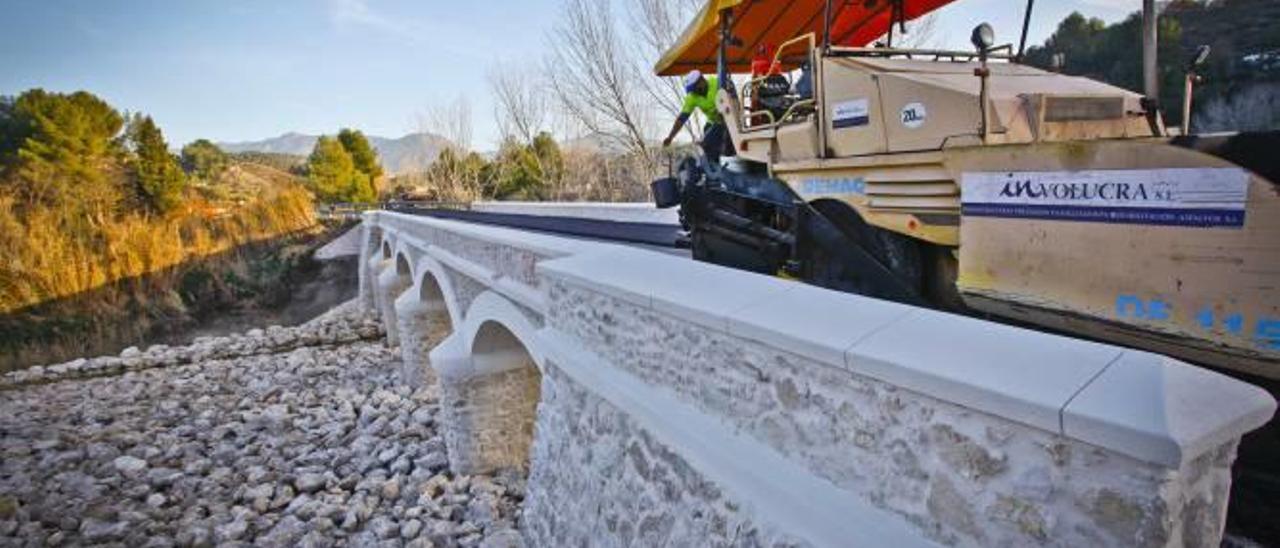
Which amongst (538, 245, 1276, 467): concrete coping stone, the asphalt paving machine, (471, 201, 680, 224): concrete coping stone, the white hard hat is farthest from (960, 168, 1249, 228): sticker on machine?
(471, 201, 680, 224): concrete coping stone

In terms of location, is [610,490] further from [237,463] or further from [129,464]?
[129,464]

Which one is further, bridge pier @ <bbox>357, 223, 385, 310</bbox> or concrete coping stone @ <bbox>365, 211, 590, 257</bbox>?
bridge pier @ <bbox>357, 223, 385, 310</bbox>

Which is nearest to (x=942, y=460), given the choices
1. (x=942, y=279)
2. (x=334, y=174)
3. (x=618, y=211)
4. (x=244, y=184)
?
(x=942, y=279)

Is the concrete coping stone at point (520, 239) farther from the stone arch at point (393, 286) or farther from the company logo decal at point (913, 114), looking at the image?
the stone arch at point (393, 286)

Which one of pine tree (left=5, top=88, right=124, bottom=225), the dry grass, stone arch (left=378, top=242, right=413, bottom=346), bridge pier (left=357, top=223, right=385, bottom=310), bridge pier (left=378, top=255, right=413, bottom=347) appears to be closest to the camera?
stone arch (left=378, top=242, right=413, bottom=346)

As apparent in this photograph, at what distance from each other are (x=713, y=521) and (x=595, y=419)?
1507mm

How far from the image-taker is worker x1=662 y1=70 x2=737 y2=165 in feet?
19.3

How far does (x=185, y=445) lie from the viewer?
11078 mm

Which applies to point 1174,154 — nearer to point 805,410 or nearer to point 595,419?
point 805,410

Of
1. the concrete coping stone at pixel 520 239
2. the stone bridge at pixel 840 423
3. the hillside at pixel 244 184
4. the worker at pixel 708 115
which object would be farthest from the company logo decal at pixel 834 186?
the hillside at pixel 244 184

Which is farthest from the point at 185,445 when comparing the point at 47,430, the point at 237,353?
the point at 237,353

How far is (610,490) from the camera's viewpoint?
4.24 metres

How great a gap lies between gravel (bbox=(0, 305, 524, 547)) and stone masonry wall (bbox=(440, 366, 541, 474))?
0.27m

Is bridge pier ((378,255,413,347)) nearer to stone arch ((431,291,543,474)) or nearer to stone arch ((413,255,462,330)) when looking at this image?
stone arch ((413,255,462,330))
